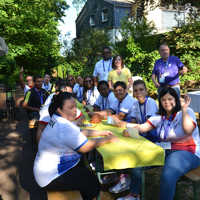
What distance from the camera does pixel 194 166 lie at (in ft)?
9.10

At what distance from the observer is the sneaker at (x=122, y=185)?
11.1 feet

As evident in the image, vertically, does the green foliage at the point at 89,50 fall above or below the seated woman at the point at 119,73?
above

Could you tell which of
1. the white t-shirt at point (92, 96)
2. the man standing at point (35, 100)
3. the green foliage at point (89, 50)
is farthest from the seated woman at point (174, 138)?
the green foliage at point (89, 50)

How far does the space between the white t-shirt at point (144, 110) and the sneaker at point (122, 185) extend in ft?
2.93

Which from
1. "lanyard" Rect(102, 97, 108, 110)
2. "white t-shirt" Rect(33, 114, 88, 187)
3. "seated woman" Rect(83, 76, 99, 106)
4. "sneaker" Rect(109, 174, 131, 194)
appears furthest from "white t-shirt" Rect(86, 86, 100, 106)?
"white t-shirt" Rect(33, 114, 88, 187)

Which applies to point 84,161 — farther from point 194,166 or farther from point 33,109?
point 33,109

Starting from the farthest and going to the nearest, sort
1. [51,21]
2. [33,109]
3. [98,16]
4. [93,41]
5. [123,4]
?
[98,16]
[123,4]
[93,41]
[51,21]
[33,109]

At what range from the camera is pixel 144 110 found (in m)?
3.86

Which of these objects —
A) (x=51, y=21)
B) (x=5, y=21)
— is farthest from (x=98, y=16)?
(x=5, y=21)

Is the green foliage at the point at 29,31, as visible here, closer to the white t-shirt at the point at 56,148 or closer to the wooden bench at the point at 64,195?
the white t-shirt at the point at 56,148

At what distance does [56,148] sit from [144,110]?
1.81 metres

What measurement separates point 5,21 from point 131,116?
11.9m

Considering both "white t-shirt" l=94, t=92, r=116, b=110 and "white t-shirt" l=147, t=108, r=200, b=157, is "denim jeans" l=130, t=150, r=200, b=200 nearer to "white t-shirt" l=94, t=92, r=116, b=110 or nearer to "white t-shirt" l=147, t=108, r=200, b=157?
"white t-shirt" l=147, t=108, r=200, b=157

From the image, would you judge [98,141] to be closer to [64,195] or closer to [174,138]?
[64,195]
